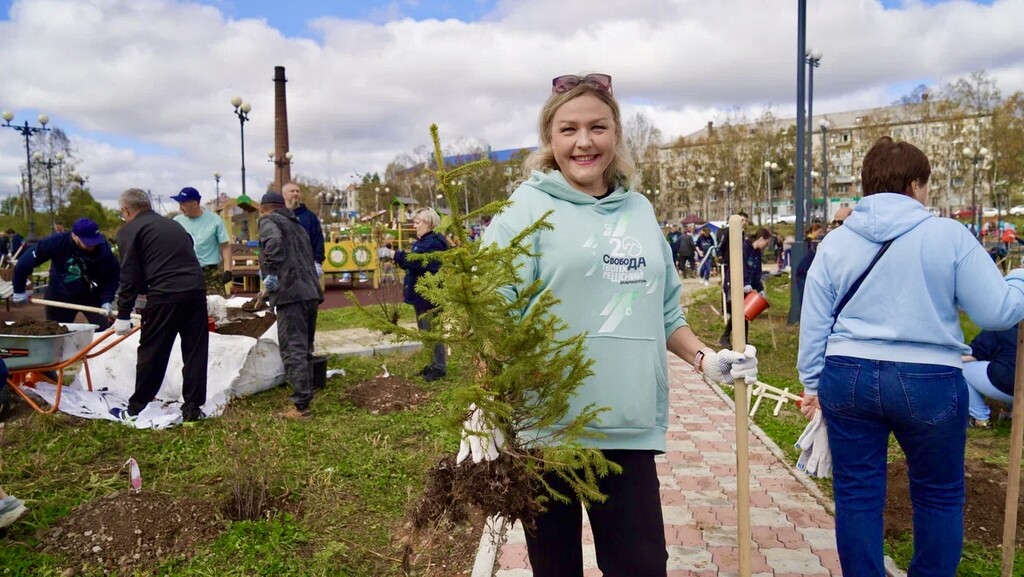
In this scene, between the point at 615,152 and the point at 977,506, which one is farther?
the point at 977,506

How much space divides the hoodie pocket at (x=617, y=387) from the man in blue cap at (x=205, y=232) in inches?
287

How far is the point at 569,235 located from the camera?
1925 mm

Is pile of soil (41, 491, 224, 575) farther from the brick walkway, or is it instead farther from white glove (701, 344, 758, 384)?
white glove (701, 344, 758, 384)

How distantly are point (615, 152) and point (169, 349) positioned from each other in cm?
487

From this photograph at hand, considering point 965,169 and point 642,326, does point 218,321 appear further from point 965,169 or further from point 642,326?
point 965,169

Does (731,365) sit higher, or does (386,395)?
(731,365)

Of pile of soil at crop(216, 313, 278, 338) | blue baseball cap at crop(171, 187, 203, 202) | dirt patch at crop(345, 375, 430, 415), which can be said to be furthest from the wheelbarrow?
blue baseball cap at crop(171, 187, 203, 202)

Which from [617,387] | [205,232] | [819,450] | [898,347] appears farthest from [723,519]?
[205,232]

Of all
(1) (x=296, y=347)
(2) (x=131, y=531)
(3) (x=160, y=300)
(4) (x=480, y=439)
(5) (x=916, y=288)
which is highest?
(5) (x=916, y=288)

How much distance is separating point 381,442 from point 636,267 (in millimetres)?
3761

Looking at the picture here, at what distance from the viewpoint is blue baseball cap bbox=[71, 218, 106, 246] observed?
680cm

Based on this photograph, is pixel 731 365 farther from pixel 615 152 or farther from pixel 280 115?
pixel 280 115

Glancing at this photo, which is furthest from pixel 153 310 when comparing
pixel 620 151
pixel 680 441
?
pixel 620 151

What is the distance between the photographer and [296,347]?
6.02 m
